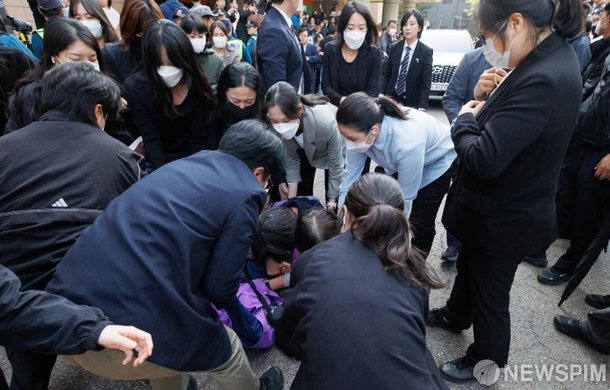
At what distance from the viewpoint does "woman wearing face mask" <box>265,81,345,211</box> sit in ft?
7.45

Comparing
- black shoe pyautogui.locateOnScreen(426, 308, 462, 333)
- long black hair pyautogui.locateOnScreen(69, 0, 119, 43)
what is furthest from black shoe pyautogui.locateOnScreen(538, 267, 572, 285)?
long black hair pyautogui.locateOnScreen(69, 0, 119, 43)

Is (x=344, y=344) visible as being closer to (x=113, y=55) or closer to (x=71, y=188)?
(x=71, y=188)

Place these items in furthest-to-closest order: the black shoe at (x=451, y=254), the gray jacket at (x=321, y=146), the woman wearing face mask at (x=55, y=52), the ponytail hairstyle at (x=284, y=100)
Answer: the black shoe at (x=451, y=254), the gray jacket at (x=321, y=146), the ponytail hairstyle at (x=284, y=100), the woman wearing face mask at (x=55, y=52)

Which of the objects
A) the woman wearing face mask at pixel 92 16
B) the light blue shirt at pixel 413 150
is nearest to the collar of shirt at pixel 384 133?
the light blue shirt at pixel 413 150

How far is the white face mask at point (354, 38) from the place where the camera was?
314cm

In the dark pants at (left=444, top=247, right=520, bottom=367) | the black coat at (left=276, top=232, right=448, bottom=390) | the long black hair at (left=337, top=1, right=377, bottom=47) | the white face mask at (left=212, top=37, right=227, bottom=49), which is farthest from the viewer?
the white face mask at (left=212, top=37, right=227, bottom=49)

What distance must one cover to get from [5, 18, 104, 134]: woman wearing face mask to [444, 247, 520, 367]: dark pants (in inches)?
85.9

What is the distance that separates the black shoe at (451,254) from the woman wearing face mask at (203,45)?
2.23 meters

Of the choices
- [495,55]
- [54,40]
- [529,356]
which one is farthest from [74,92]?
[529,356]

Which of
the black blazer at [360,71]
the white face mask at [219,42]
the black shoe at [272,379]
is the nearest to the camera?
the black shoe at [272,379]

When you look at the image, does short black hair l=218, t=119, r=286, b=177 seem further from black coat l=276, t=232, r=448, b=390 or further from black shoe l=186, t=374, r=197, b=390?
black shoe l=186, t=374, r=197, b=390

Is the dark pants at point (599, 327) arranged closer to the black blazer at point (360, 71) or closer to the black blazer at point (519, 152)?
the black blazer at point (519, 152)

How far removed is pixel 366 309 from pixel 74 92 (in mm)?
1322

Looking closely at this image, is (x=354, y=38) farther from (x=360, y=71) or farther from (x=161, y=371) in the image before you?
(x=161, y=371)
